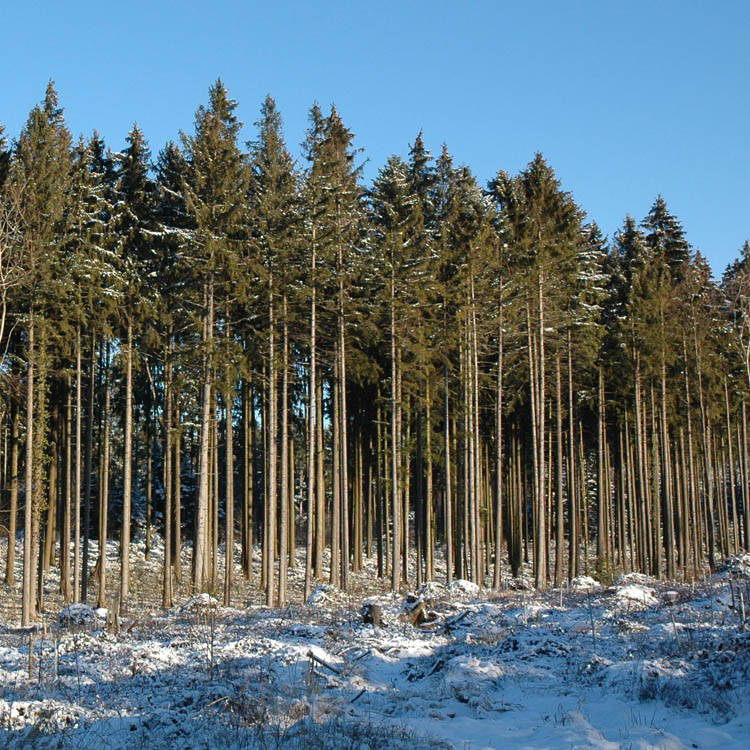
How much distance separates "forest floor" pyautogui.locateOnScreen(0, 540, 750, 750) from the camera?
28.9 feet

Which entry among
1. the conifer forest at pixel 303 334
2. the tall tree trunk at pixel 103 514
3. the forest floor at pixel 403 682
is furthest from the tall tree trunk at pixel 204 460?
the forest floor at pixel 403 682

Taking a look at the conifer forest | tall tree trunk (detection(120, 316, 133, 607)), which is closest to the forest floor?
tall tree trunk (detection(120, 316, 133, 607))

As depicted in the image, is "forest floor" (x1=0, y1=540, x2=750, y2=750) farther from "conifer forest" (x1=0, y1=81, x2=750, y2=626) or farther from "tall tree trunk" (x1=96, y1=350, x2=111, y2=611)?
"conifer forest" (x1=0, y1=81, x2=750, y2=626)

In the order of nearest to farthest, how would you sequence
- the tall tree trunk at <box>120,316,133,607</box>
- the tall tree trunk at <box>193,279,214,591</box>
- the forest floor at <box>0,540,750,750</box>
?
1. the forest floor at <box>0,540,750,750</box>
2. the tall tree trunk at <box>193,279,214,591</box>
3. the tall tree trunk at <box>120,316,133,607</box>

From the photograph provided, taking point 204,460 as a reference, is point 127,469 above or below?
below

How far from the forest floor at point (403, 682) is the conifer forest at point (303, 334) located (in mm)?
9552

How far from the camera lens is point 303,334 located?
27.5 m

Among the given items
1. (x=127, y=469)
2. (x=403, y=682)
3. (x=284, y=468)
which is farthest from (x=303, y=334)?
(x=403, y=682)

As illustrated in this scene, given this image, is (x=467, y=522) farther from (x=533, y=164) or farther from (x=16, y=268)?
(x=16, y=268)

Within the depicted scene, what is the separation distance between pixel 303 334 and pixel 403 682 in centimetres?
1705

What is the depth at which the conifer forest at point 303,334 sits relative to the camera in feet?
79.0

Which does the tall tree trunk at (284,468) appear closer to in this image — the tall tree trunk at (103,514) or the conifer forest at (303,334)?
the conifer forest at (303,334)

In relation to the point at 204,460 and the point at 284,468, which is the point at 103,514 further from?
the point at 284,468

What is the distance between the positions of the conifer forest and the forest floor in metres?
9.55
